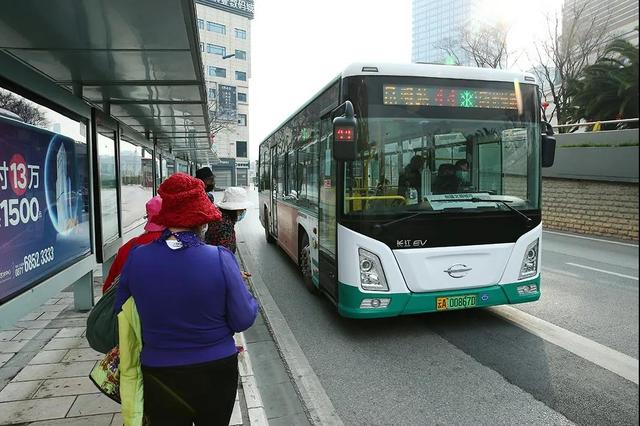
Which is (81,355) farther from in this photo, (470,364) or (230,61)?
(230,61)

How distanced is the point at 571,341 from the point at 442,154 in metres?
2.44

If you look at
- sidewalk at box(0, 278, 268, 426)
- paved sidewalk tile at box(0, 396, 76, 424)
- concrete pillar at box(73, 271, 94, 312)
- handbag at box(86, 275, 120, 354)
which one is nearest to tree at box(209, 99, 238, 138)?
concrete pillar at box(73, 271, 94, 312)

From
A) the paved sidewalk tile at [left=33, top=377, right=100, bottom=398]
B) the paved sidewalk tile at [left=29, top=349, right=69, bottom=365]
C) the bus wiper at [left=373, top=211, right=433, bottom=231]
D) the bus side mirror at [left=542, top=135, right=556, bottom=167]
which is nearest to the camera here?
the paved sidewalk tile at [left=33, top=377, right=100, bottom=398]

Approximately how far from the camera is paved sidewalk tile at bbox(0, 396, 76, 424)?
3189 millimetres

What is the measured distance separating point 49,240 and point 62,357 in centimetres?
111

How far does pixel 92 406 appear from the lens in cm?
335

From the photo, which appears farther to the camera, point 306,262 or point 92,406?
point 306,262

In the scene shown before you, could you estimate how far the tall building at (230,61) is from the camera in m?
66.1

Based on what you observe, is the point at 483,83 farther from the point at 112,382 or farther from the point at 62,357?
the point at 62,357

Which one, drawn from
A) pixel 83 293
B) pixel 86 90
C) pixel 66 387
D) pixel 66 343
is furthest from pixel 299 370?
pixel 86 90

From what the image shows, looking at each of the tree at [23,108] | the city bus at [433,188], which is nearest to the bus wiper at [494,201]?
the city bus at [433,188]

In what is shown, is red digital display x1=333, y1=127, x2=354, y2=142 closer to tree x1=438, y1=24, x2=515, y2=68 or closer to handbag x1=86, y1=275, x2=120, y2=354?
handbag x1=86, y1=275, x2=120, y2=354

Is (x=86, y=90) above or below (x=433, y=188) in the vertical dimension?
above

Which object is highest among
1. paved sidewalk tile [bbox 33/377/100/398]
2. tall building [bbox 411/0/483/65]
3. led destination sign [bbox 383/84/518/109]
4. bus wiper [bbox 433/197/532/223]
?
tall building [bbox 411/0/483/65]
